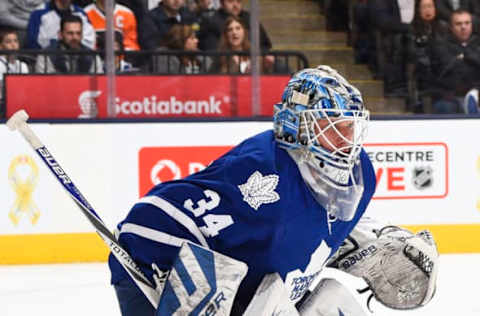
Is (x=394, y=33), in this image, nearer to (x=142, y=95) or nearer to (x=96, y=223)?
(x=142, y=95)

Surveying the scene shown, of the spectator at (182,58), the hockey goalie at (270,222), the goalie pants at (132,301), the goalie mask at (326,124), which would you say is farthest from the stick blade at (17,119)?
the spectator at (182,58)

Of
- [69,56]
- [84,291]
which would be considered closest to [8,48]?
[69,56]

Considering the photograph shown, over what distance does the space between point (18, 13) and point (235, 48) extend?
3.90 ft

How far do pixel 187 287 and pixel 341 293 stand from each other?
1.63ft

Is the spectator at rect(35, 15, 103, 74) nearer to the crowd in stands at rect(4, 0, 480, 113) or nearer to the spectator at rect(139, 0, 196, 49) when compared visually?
the crowd in stands at rect(4, 0, 480, 113)

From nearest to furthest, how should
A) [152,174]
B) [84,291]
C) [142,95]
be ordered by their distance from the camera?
[84,291]
[152,174]
[142,95]

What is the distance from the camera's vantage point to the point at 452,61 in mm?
5824

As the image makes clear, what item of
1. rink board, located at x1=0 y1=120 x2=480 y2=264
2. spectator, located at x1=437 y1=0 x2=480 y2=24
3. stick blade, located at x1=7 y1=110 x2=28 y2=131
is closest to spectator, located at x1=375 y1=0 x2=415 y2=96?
spectator, located at x1=437 y1=0 x2=480 y2=24

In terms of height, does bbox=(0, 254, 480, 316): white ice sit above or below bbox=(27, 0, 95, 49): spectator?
below

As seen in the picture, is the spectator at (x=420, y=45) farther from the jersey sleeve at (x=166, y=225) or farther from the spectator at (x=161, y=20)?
the jersey sleeve at (x=166, y=225)

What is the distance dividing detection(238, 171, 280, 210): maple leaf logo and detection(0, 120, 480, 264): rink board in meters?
3.18

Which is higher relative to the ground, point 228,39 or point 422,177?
point 228,39

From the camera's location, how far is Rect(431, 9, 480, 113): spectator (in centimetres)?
582

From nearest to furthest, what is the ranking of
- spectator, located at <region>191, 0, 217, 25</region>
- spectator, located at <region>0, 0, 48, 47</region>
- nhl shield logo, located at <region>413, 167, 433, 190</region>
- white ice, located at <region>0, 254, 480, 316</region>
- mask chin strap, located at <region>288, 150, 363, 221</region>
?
mask chin strap, located at <region>288, 150, 363, 221</region>, white ice, located at <region>0, 254, 480, 316</region>, spectator, located at <region>0, 0, 48, 47</region>, spectator, located at <region>191, 0, 217, 25</region>, nhl shield logo, located at <region>413, 167, 433, 190</region>
